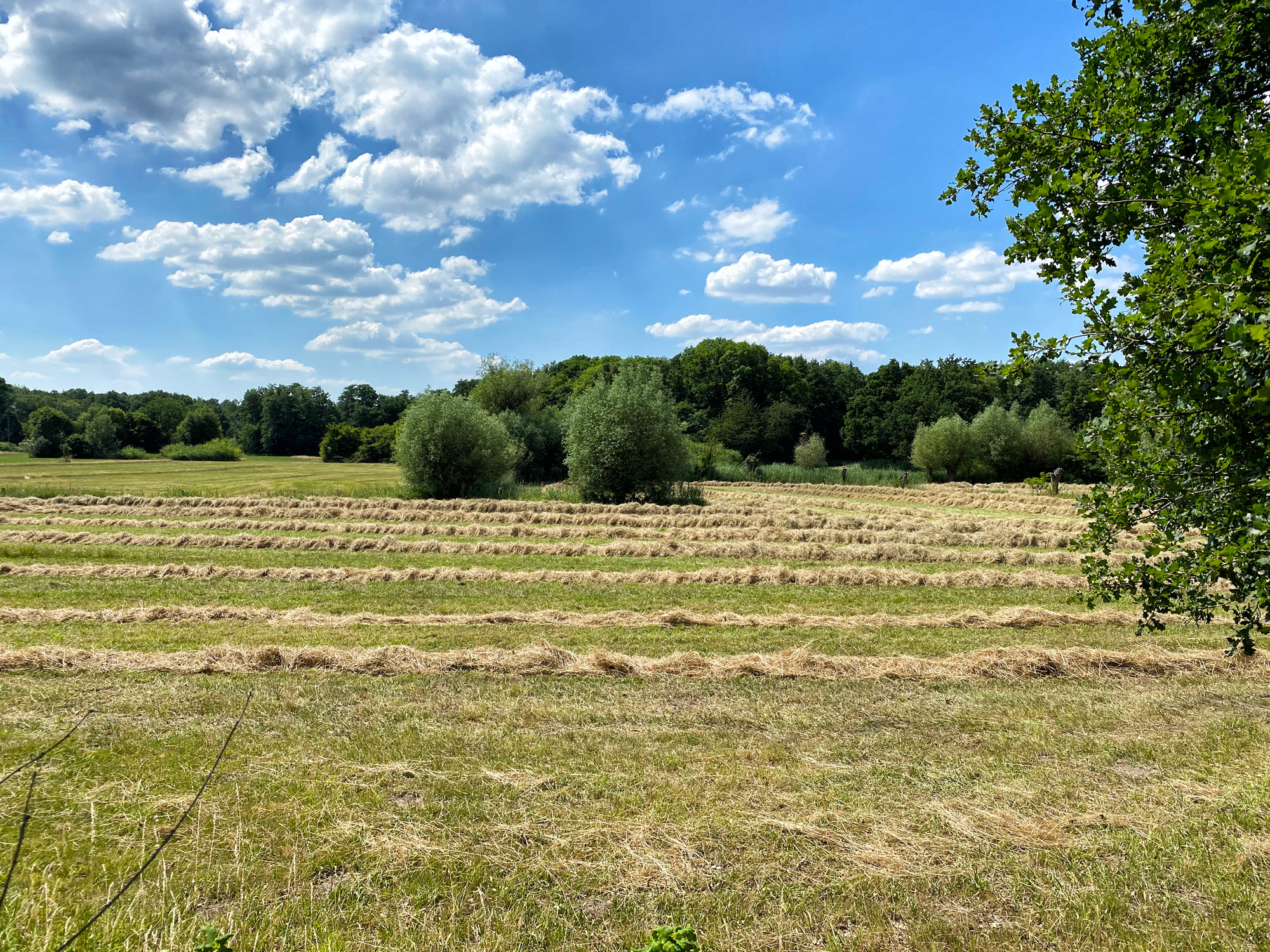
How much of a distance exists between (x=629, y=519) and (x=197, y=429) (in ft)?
294

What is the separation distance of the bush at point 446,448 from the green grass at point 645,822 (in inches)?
1077

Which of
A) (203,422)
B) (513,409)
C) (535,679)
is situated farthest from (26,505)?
(203,422)

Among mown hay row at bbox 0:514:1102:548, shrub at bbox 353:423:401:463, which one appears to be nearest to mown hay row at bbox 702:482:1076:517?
mown hay row at bbox 0:514:1102:548

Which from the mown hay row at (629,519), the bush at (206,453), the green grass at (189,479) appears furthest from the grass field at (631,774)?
the bush at (206,453)

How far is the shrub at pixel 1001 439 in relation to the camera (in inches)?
2189

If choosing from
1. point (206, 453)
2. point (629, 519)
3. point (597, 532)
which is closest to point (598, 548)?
point (597, 532)

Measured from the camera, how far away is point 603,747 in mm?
5758

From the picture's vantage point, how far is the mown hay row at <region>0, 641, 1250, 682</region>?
7.91 m

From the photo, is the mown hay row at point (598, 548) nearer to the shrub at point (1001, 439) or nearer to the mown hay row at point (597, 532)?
the mown hay row at point (597, 532)

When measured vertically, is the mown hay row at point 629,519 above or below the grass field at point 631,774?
above

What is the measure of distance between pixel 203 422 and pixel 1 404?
3589 centimetres

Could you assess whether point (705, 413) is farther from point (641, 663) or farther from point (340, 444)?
point (641, 663)

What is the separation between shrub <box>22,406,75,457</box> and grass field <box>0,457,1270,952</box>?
3251 inches

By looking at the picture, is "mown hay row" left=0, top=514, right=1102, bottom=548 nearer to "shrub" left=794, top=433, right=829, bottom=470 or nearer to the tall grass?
the tall grass
